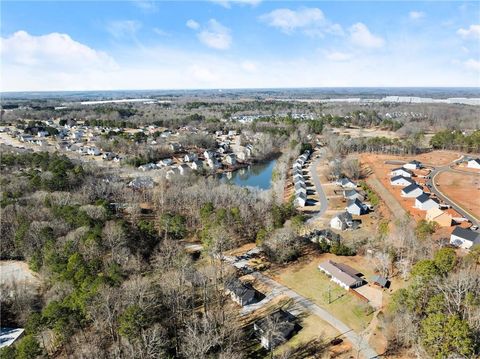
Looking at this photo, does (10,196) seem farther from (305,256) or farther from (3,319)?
(305,256)

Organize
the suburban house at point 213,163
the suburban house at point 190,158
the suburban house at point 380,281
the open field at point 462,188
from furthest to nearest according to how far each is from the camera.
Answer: the suburban house at point 190,158 < the suburban house at point 213,163 < the open field at point 462,188 < the suburban house at point 380,281

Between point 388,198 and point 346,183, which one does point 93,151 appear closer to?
point 346,183

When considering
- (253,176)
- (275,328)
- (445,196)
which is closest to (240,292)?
(275,328)

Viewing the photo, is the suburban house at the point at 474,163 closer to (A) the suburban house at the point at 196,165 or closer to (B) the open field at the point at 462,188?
(B) the open field at the point at 462,188

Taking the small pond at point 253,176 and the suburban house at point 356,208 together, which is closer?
the suburban house at point 356,208

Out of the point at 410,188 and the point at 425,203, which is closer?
the point at 425,203

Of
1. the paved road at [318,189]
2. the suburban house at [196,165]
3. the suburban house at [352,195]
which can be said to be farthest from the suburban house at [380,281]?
the suburban house at [196,165]

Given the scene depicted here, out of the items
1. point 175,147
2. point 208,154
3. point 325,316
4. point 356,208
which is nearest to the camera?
point 325,316

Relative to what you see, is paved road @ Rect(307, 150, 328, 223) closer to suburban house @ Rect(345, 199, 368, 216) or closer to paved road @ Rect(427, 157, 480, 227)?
suburban house @ Rect(345, 199, 368, 216)
